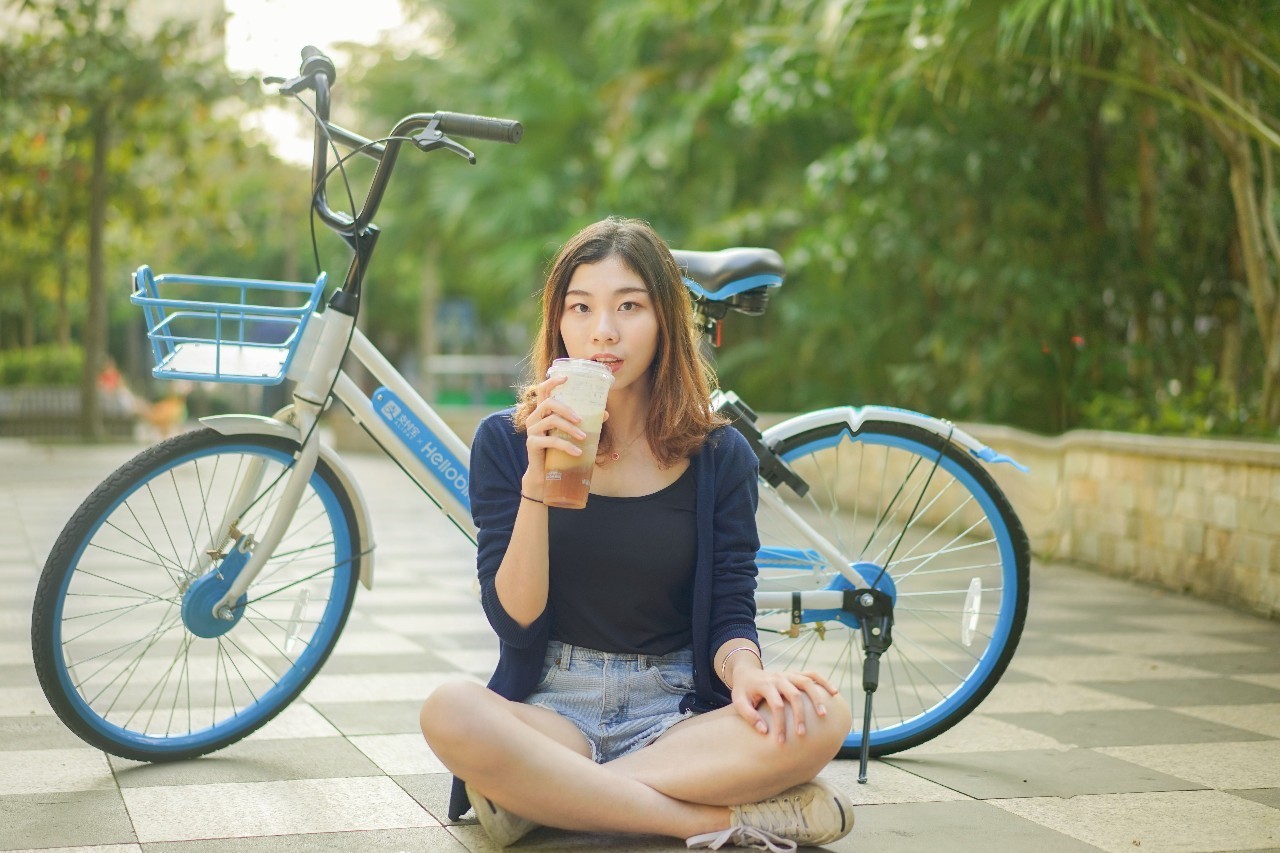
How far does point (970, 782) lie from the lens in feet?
12.1

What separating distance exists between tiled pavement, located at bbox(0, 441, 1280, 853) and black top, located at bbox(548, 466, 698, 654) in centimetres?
42

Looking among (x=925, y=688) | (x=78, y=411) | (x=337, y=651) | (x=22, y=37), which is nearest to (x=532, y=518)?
(x=925, y=688)

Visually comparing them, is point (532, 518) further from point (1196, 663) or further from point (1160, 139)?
point (1160, 139)

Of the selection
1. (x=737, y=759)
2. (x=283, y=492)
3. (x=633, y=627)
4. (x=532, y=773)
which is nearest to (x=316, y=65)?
(x=283, y=492)

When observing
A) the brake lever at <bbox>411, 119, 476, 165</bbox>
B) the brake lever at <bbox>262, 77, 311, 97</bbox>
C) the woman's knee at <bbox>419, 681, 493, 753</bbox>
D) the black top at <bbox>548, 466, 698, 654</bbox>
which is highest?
the brake lever at <bbox>262, 77, 311, 97</bbox>

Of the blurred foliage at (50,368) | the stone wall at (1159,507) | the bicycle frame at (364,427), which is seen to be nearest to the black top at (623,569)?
the bicycle frame at (364,427)

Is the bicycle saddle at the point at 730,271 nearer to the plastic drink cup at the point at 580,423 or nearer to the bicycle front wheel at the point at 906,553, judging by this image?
the bicycle front wheel at the point at 906,553

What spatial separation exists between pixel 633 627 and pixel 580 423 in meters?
0.63

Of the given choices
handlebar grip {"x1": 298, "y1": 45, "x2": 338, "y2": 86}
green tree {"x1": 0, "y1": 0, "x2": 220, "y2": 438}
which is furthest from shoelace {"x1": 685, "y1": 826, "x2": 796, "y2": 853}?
green tree {"x1": 0, "y1": 0, "x2": 220, "y2": 438}

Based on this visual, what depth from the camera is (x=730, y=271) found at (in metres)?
3.85

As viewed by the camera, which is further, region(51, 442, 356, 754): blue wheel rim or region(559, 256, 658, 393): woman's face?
region(51, 442, 356, 754): blue wheel rim

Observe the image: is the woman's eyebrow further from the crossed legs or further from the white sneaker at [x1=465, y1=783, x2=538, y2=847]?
the white sneaker at [x1=465, y1=783, x2=538, y2=847]

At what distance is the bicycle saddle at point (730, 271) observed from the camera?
3.86 m

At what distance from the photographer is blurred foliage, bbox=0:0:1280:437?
7578 mm
